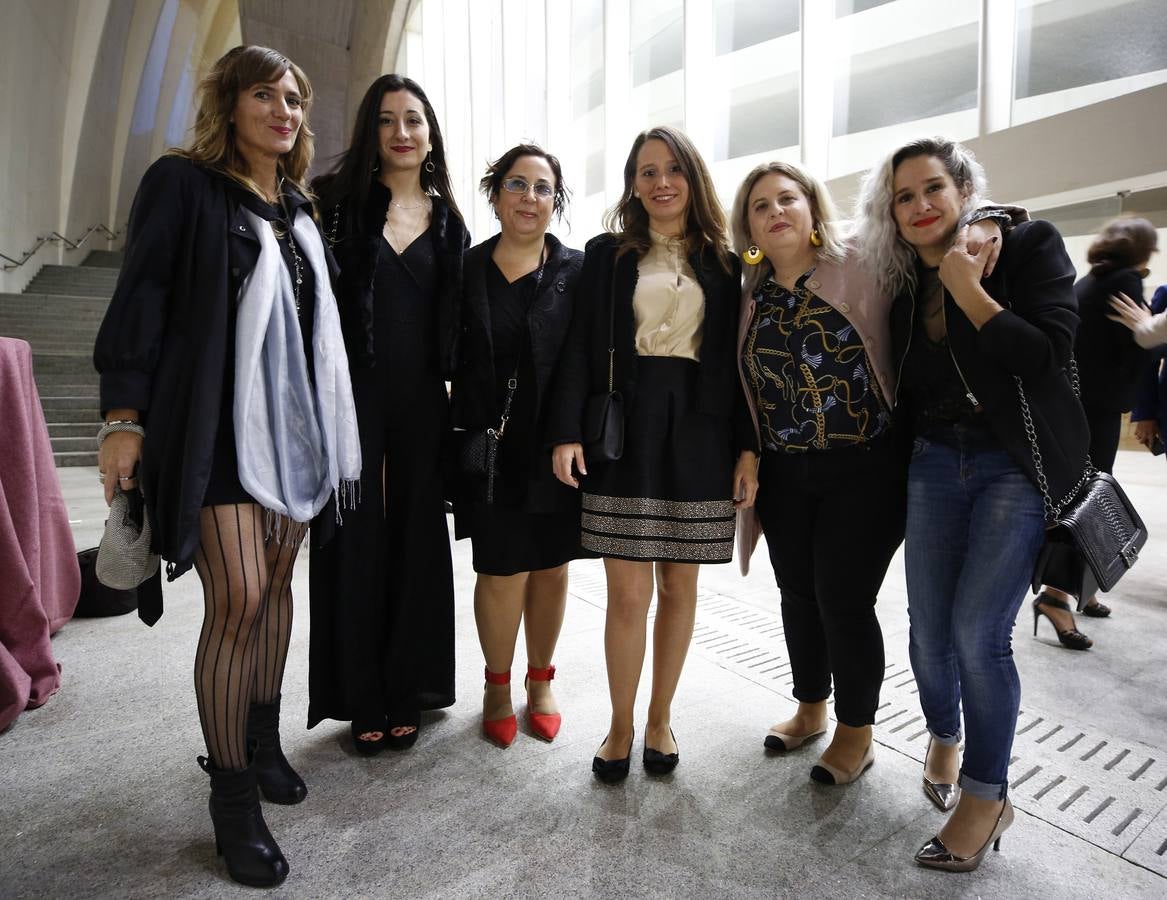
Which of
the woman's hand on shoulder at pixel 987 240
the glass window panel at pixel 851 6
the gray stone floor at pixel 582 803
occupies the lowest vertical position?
the gray stone floor at pixel 582 803

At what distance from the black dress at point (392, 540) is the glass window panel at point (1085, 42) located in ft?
12.9

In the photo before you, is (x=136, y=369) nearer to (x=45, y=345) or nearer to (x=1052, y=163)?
(x=1052, y=163)

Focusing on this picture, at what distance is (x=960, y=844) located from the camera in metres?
1.62

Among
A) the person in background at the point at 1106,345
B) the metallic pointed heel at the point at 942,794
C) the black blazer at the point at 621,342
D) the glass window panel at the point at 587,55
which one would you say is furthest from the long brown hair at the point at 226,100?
the glass window panel at the point at 587,55

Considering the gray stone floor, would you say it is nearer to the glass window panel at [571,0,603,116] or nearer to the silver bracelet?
the silver bracelet

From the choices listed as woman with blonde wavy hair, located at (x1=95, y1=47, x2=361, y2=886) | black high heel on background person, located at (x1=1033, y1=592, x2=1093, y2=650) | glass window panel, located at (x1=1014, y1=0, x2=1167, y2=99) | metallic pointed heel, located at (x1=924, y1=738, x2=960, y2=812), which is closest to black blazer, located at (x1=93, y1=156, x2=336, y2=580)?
woman with blonde wavy hair, located at (x1=95, y1=47, x2=361, y2=886)

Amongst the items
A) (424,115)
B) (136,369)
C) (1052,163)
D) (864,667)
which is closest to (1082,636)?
(864,667)

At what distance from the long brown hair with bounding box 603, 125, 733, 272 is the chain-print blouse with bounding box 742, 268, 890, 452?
0.73 ft

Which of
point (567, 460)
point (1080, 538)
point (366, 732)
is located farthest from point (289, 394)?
point (1080, 538)

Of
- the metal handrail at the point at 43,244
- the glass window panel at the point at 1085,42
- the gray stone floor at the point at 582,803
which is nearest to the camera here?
the gray stone floor at the point at 582,803

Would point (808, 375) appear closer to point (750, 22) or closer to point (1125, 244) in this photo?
point (1125, 244)

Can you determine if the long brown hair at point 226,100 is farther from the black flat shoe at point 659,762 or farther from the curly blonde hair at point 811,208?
the black flat shoe at point 659,762

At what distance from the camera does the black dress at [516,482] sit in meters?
2.12

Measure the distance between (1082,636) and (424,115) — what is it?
3.30m
